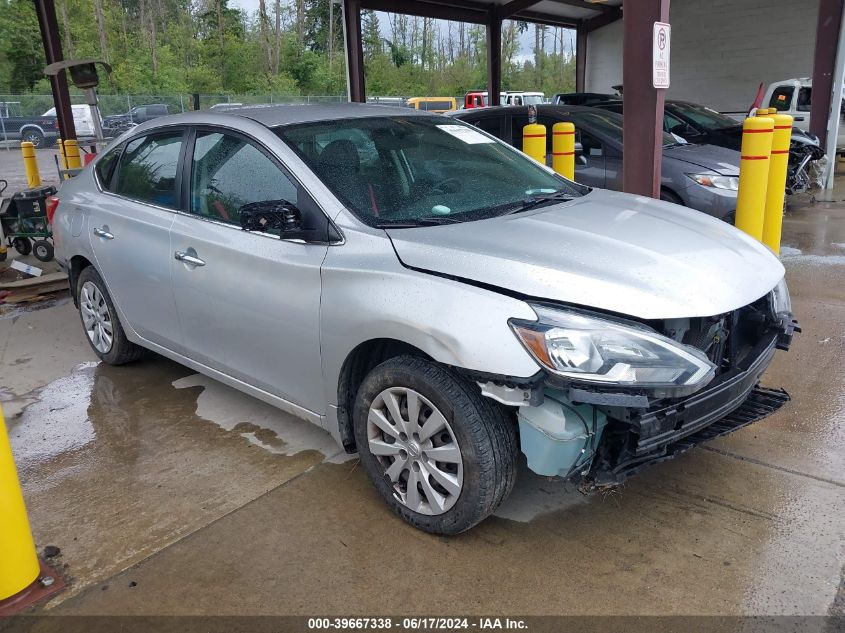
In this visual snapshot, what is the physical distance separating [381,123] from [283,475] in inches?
71.6

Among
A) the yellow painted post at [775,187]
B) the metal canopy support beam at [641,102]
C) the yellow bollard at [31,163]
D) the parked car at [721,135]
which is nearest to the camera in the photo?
the metal canopy support beam at [641,102]

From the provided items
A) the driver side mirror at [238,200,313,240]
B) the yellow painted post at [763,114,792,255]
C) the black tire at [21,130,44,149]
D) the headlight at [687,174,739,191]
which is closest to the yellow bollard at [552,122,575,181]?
the headlight at [687,174,739,191]

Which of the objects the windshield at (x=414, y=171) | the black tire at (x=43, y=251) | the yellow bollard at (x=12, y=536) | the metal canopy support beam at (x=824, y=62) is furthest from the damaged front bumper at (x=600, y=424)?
the metal canopy support beam at (x=824, y=62)

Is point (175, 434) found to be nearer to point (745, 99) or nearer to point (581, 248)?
point (581, 248)

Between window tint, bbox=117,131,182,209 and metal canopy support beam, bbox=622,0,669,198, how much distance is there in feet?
12.1

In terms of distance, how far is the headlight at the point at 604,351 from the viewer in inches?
92.6

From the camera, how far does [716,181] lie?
24.7 ft

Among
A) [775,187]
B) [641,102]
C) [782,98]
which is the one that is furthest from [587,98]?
[641,102]

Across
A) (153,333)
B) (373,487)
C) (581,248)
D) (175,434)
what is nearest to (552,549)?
(373,487)

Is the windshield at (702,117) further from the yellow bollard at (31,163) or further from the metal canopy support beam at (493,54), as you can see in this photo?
the yellow bollard at (31,163)

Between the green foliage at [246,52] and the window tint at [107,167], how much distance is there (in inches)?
1587

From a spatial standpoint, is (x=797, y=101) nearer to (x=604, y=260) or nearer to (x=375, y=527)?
(x=604, y=260)

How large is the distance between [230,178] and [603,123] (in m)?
5.87

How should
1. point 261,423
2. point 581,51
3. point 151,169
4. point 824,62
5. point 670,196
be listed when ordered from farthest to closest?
1. point 581,51
2. point 824,62
3. point 670,196
4. point 151,169
5. point 261,423
